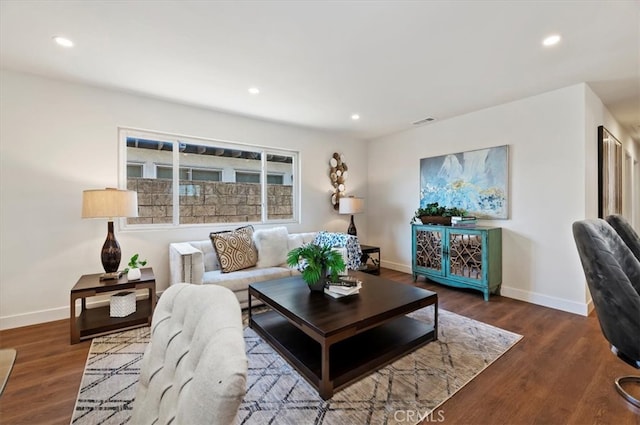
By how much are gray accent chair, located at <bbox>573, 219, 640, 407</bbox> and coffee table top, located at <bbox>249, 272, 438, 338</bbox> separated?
1.04 meters

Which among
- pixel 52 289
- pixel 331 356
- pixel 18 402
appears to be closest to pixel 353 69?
pixel 331 356

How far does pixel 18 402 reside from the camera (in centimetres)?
177

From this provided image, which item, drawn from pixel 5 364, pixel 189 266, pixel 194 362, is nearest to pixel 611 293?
pixel 194 362

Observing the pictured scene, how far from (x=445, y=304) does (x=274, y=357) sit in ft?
7.21

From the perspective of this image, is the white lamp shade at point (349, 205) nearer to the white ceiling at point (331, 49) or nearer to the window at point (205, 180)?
the window at point (205, 180)

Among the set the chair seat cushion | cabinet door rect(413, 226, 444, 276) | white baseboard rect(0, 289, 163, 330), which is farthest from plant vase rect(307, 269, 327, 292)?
white baseboard rect(0, 289, 163, 330)

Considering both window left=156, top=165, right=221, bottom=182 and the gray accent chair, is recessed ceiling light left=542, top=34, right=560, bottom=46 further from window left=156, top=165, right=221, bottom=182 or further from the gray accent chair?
window left=156, top=165, right=221, bottom=182

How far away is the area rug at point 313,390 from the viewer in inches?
65.3

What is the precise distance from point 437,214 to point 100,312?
428 centimetres

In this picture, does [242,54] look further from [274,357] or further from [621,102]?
[621,102]

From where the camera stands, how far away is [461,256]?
3801mm

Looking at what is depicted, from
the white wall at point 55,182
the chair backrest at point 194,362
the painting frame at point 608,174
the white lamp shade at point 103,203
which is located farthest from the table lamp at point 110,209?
the painting frame at point 608,174

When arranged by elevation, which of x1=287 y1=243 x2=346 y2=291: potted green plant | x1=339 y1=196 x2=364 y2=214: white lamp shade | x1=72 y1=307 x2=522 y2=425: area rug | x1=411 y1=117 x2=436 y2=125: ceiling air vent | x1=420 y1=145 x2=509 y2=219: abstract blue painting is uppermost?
x1=411 y1=117 x2=436 y2=125: ceiling air vent

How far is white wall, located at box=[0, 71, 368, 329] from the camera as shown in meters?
2.80
